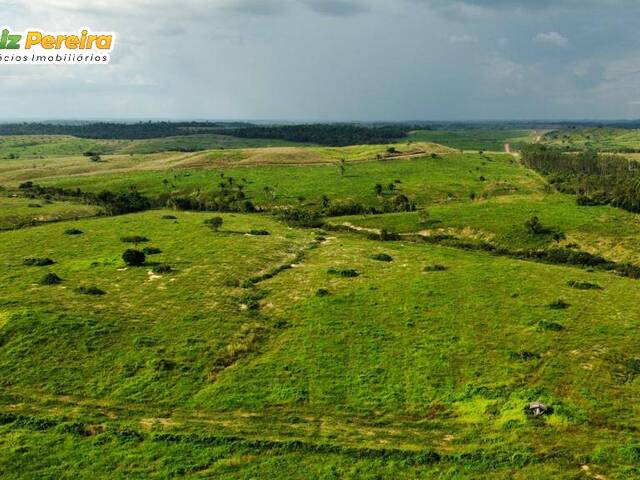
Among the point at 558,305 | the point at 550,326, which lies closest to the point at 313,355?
the point at 550,326

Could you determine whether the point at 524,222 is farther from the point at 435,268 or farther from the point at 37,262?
the point at 37,262

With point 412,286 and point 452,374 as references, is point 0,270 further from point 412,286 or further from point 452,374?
point 452,374

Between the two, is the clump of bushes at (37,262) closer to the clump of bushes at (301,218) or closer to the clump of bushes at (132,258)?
the clump of bushes at (132,258)

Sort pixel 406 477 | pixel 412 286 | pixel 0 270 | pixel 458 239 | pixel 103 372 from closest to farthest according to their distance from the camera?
pixel 406 477 < pixel 103 372 < pixel 412 286 < pixel 0 270 < pixel 458 239

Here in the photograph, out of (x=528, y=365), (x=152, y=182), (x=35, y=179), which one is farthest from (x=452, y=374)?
(x=35, y=179)

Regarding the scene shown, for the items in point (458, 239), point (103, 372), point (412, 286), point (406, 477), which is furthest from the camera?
point (458, 239)

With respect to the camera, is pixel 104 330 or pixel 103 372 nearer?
pixel 103 372
